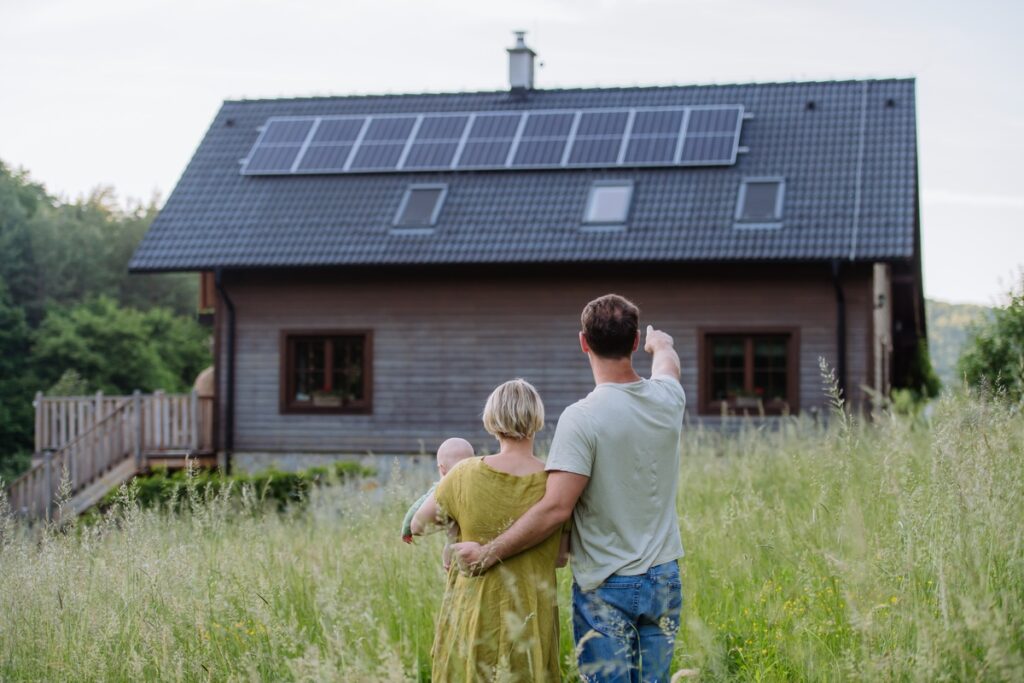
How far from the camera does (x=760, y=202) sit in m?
19.3

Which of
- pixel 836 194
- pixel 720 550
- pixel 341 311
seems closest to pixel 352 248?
pixel 341 311

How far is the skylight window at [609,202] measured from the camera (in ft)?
63.9

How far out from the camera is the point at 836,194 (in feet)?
62.7

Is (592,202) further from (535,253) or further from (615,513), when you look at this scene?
(615,513)

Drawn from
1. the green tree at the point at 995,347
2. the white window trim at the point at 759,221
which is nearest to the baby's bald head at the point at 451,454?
the green tree at the point at 995,347

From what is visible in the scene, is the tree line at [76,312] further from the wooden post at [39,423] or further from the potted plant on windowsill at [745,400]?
the potted plant on windowsill at [745,400]

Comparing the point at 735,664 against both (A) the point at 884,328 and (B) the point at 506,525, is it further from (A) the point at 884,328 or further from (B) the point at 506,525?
(A) the point at 884,328

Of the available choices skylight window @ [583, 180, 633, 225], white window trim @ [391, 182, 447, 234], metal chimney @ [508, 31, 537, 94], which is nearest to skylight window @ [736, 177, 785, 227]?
skylight window @ [583, 180, 633, 225]

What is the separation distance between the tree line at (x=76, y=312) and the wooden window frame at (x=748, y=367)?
2476 centimetres

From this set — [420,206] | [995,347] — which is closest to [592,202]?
[420,206]

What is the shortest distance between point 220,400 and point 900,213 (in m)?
11.6

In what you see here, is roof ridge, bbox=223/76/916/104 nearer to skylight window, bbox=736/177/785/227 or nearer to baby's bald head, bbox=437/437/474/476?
skylight window, bbox=736/177/785/227

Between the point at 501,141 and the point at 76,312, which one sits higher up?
the point at 501,141

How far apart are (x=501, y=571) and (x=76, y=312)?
4385 centimetres
